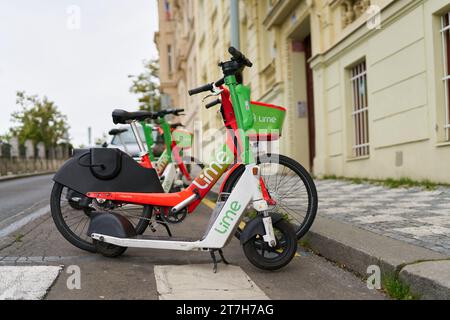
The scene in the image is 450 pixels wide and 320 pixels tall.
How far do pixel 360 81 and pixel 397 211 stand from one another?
5533 millimetres

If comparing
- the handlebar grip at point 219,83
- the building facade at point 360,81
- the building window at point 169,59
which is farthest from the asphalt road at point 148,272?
the building window at point 169,59

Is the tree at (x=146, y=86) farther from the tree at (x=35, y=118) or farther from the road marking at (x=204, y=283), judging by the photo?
the road marking at (x=204, y=283)

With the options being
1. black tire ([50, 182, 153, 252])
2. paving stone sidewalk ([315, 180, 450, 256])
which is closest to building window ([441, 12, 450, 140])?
paving stone sidewalk ([315, 180, 450, 256])

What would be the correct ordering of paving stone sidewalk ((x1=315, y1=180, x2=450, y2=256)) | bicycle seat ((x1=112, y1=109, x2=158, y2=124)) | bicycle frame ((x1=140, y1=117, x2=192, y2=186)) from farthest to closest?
bicycle frame ((x1=140, y1=117, x2=192, y2=186))
bicycle seat ((x1=112, y1=109, x2=158, y2=124))
paving stone sidewalk ((x1=315, y1=180, x2=450, y2=256))

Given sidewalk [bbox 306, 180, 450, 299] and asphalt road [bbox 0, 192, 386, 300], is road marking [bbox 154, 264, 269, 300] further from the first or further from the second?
sidewalk [bbox 306, 180, 450, 299]

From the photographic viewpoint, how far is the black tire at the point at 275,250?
3602 mm

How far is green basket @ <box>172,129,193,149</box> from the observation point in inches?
284

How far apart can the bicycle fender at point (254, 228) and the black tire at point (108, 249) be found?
3.36 feet

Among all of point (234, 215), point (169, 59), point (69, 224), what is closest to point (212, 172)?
point (234, 215)

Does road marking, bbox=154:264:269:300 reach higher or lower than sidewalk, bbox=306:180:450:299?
lower

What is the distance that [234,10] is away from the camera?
36.6 feet

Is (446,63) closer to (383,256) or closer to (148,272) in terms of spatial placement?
(383,256)

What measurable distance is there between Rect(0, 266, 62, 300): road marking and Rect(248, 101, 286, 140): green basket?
169 centimetres

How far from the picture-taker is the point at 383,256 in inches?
132
